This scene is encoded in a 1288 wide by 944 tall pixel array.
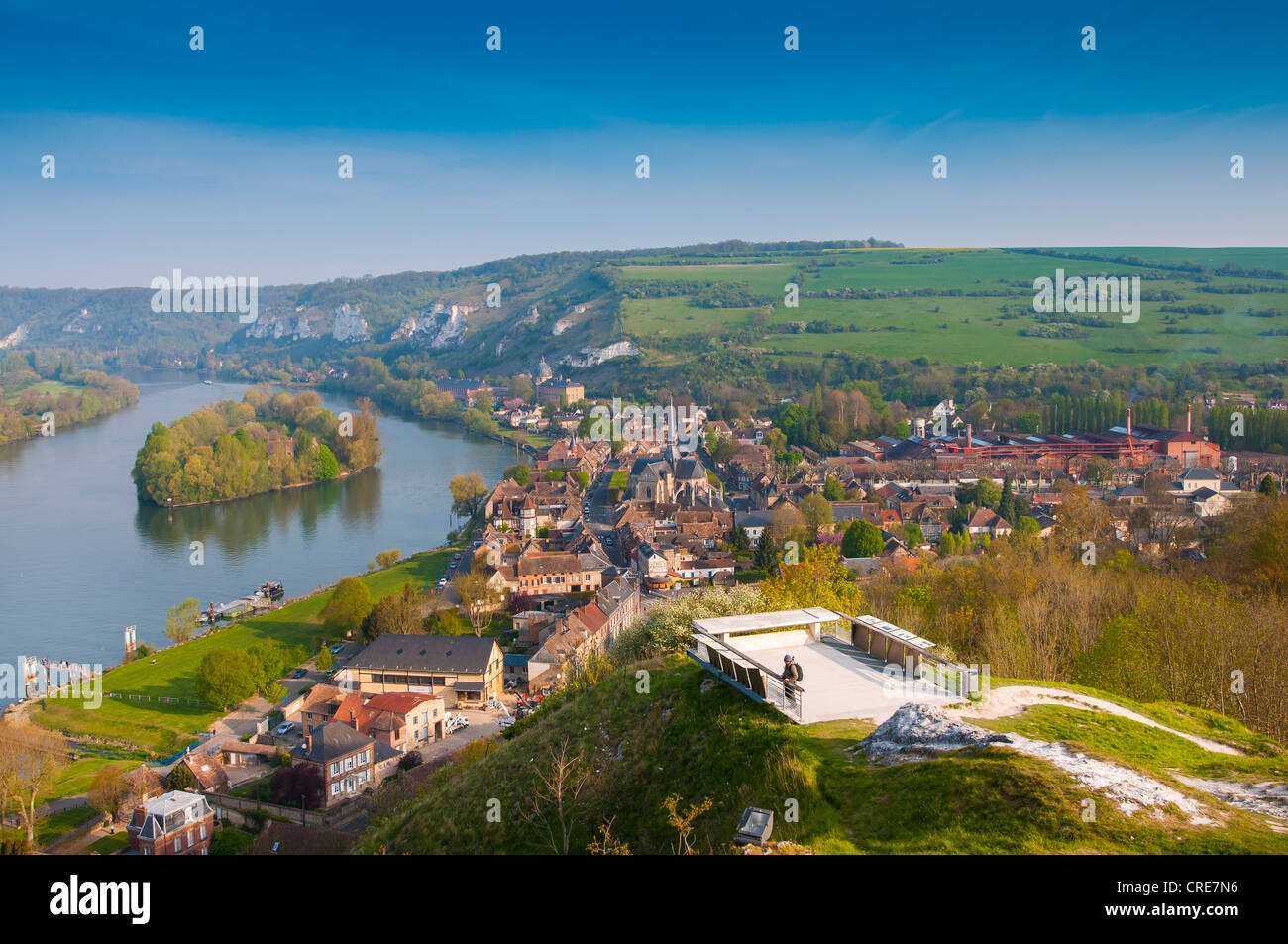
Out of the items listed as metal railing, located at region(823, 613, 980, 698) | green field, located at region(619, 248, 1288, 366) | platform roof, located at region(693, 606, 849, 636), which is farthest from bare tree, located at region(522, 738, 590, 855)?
green field, located at region(619, 248, 1288, 366)

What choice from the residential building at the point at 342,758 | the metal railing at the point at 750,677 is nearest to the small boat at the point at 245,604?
the residential building at the point at 342,758

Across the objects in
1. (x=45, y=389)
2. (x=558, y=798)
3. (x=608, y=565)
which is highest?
(x=45, y=389)

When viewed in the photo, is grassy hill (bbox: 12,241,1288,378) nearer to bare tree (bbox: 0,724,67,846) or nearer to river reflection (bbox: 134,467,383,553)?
river reflection (bbox: 134,467,383,553)

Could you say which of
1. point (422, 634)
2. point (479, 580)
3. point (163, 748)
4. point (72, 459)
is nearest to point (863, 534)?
point (479, 580)

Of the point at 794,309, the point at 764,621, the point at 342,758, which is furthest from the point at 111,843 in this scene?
the point at 794,309

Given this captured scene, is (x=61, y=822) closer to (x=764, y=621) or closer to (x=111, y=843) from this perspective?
(x=111, y=843)

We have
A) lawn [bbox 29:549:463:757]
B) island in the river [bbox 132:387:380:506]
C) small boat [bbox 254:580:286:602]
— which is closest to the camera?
lawn [bbox 29:549:463:757]

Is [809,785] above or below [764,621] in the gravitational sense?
below
